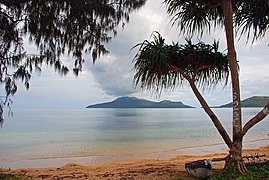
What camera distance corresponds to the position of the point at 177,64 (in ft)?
17.1

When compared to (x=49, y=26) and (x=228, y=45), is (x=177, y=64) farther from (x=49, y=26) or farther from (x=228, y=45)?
(x=49, y=26)

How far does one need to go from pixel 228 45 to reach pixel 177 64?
104 cm

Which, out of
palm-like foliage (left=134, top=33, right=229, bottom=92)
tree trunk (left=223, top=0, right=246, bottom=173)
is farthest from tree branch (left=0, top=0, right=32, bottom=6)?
tree trunk (left=223, top=0, right=246, bottom=173)

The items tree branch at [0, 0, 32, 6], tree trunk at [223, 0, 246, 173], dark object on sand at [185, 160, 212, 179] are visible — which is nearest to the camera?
tree branch at [0, 0, 32, 6]

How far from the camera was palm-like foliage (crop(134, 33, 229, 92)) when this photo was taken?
4.75m

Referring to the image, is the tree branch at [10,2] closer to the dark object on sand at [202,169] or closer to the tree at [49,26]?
the tree at [49,26]

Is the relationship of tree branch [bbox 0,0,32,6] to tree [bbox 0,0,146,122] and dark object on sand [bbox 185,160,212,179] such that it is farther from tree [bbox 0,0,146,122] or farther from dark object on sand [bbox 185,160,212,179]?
dark object on sand [bbox 185,160,212,179]

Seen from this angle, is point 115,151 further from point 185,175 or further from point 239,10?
point 239,10

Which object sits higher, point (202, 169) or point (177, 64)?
point (177, 64)

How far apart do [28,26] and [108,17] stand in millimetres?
1255

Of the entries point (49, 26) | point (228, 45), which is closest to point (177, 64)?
point (228, 45)

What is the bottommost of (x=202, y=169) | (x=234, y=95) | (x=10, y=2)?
(x=202, y=169)

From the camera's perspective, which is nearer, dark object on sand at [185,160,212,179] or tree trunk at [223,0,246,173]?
tree trunk at [223,0,246,173]

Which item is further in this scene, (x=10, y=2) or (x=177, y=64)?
(x=177, y=64)
